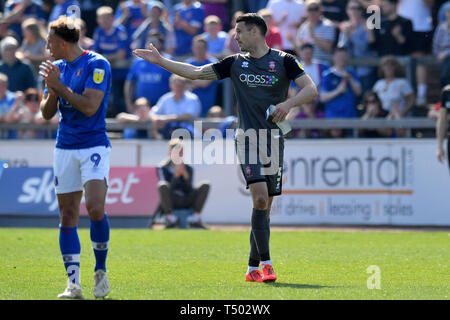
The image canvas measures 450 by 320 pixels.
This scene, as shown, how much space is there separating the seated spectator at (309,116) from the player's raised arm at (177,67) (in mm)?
7773

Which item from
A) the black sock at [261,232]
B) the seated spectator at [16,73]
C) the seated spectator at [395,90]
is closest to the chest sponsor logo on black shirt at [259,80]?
the black sock at [261,232]

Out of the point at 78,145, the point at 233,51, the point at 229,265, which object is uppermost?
the point at 233,51

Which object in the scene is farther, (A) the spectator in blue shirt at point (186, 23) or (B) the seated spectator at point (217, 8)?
(B) the seated spectator at point (217, 8)

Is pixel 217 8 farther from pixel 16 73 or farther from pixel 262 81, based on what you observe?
pixel 262 81

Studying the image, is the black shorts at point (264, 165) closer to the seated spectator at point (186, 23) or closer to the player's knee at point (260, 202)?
the player's knee at point (260, 202)

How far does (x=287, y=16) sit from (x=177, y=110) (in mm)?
3240

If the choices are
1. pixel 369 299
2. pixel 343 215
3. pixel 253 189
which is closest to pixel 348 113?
pixel 343 215

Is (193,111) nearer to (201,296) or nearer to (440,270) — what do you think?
(440,270)

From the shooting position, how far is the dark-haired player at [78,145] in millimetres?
7148

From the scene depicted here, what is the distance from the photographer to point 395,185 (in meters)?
15.6

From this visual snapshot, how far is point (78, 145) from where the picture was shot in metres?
7.25

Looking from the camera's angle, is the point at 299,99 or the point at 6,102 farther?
the point at 6,102

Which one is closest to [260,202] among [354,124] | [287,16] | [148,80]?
[354,124]

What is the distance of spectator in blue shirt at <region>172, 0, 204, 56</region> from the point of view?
60.7 ft
